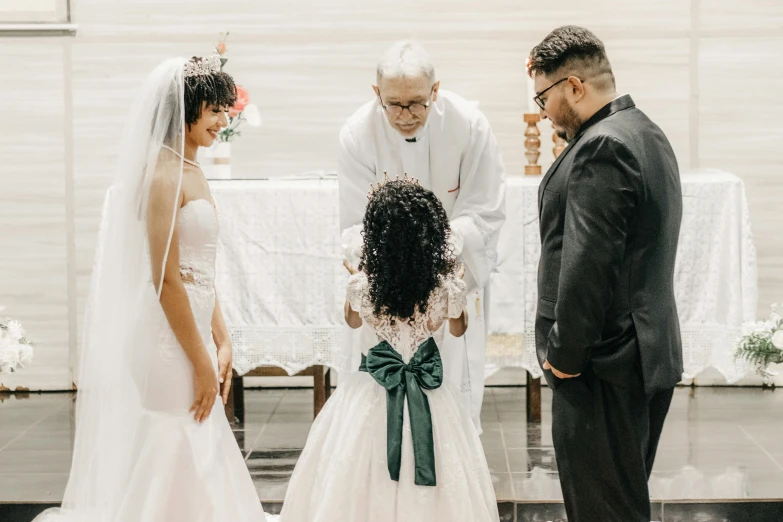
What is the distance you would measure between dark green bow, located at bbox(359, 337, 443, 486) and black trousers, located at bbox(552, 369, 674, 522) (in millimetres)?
442

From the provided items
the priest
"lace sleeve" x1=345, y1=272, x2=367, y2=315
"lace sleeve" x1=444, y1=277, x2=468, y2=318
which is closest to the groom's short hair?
"lace sleeve" x1=444, y1=277, x2=468, y2=318

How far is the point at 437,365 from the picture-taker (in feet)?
9.86

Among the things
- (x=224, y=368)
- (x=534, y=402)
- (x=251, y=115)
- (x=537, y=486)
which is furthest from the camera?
(x=251, y=115)

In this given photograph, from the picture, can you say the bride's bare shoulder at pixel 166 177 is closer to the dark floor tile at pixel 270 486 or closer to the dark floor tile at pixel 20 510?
the dark floor tile at pixel 270 486

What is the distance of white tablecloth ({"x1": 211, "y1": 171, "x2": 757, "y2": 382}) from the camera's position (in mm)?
5020

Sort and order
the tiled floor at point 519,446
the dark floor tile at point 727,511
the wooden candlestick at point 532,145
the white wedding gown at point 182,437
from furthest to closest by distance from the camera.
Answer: the wooden candlestick at point 532,145 → the tiled floor at point 519,446 → the dark floor tile at point 727,511 → the white wedding gown at point 182,437

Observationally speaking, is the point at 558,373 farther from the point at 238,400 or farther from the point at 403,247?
the point at 238,400

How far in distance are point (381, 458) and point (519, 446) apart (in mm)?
2031

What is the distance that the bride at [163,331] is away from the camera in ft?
9.36

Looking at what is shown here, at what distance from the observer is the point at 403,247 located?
9.57ft

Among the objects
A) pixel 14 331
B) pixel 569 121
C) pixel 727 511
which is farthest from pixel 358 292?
pixel 14 331

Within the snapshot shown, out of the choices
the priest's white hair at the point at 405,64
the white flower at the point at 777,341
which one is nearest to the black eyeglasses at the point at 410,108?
the priest's white hair at the point at 405,64

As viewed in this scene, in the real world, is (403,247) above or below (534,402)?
above

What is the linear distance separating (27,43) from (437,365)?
4330 millimetres
